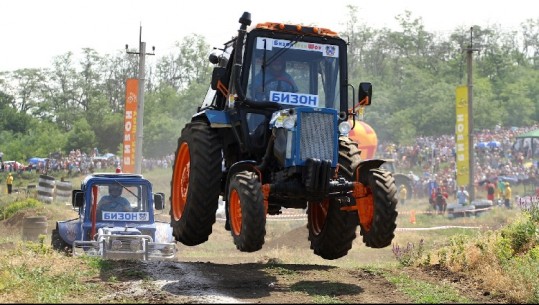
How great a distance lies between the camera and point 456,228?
28.1 m

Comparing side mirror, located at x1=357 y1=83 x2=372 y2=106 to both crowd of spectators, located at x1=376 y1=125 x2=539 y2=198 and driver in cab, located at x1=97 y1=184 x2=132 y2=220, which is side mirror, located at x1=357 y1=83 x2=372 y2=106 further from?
crowd of spectators, located at x1=376 y1=125 x2=539 y2=198

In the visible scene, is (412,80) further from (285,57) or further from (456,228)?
(285,57)

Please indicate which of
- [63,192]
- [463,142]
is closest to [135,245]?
[63,192]

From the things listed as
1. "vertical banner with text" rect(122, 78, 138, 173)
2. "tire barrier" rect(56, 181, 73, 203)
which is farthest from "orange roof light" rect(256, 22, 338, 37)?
"tire barrier" rect(56, 181, 73, 203)

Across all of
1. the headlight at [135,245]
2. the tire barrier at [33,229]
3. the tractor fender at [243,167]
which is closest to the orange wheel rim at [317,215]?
the tractor fender at [243,167]

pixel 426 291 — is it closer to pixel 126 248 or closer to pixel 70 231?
pixel 126 248

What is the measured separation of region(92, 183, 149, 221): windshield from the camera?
15898mm

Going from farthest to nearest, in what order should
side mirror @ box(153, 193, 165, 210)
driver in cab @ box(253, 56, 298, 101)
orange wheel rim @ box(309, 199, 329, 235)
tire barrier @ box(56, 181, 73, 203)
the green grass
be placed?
tire barrier @ box(56, 181, 73, 203), side mirror @ box(153, 193, 165, 210), orange wheel rim @ box(309, 199, 329, 235), driver in cab @ box(253, 56, 298, 101), the green grass

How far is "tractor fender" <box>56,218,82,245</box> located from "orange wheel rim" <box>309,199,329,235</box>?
579 cm

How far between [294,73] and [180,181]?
2.45 meters

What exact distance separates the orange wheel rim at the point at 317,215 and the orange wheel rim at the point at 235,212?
1855mm

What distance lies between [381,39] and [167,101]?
83.0 ft

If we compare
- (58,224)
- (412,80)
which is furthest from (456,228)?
(412,80)

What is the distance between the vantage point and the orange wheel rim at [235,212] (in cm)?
976
